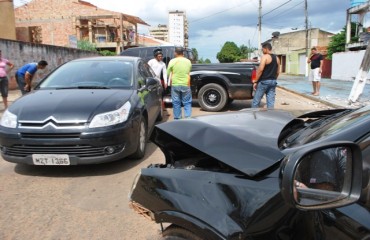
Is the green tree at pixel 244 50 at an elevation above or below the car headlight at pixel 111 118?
above

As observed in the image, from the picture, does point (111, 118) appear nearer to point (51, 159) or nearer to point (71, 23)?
point (51, 159)

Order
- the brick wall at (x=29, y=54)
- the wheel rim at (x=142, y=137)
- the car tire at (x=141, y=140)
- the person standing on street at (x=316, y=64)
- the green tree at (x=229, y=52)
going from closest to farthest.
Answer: the car tire at (x=141, y=140) → the wheel rim at (x=142, y=137) → the person standing on street at (x=316, y=64) → the brick wall at (x=29, y=54) → the green tree at (x=229, y=52)

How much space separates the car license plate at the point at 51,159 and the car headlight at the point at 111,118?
488 millimetres

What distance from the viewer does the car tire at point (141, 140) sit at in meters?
5.05

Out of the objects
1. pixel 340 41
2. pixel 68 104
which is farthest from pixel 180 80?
pixel 340 41

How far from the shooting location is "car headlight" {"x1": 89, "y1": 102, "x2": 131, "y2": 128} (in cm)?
438

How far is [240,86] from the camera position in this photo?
31.3 ft

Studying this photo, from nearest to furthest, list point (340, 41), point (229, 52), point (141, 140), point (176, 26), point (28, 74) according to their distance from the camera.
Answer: point (141, 140), point (28, 74), point (340, 41), point (229, 52), point (176, 26)

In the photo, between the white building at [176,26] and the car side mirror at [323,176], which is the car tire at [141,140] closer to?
the car side mirror at [323,176]

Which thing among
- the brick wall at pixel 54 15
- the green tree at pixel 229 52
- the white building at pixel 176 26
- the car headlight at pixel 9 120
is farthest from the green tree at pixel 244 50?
the car headlight at pixel 9 120

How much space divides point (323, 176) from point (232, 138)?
63cm

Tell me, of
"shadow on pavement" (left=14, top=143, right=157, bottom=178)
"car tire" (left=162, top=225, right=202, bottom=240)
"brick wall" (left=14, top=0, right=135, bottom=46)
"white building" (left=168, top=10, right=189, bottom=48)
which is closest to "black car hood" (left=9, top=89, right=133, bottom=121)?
"shadow on pavement" (left=14, top=143, right=157, bottom=178)

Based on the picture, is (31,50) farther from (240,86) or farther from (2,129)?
(2,129)

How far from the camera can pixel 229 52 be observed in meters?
74.2
